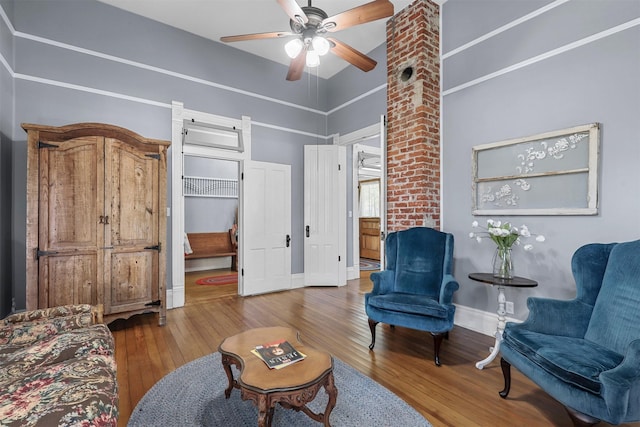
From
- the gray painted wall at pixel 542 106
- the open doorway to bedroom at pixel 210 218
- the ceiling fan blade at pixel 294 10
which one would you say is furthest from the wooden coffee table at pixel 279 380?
the open doorway to bedroom at pixel 210 218

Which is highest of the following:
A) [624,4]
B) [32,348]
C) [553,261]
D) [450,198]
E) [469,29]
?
[469,29]

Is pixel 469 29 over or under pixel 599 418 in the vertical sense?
over

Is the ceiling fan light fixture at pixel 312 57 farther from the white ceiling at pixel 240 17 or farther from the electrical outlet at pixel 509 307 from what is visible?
the electrical outlet at pixel 509 307

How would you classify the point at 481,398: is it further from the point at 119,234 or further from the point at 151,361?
the point at 119,234

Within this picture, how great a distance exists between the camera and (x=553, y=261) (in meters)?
2.65

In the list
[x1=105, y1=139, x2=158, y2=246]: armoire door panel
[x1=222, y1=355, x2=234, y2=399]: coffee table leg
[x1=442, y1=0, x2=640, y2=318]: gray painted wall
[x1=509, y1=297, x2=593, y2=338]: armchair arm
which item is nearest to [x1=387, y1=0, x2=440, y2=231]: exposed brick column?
[x1=442, y1=0, x2=640, y2=318]: gray painted wall

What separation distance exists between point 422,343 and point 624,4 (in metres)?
3.27

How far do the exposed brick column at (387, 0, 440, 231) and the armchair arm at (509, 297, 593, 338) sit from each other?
5.23ft

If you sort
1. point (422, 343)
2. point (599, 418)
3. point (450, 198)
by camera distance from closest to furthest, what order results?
point (599, 418) → point (422, 343) → point (450, 198)

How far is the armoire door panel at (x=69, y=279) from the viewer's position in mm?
2797

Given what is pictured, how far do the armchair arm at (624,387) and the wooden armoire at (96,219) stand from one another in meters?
3.72

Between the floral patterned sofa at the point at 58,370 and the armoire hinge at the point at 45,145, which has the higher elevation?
the armoire hinge at the point at 45,145

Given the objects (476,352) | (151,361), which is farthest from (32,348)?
(476,352)

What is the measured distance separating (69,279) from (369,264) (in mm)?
5765
